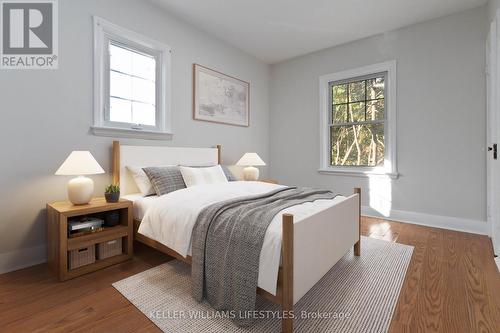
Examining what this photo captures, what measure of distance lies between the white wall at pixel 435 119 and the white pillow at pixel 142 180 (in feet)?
9.61

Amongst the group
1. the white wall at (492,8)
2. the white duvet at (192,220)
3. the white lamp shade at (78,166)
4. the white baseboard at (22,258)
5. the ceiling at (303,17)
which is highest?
the ceiling at (303,17)

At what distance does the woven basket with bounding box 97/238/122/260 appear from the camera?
208cm

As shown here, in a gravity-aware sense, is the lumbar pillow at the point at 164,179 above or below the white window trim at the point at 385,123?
below

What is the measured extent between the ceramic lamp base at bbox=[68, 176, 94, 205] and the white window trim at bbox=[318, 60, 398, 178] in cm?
338

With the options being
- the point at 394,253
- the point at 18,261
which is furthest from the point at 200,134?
the point at 394,253

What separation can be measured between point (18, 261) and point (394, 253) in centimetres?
341

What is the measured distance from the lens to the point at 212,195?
2.05 metres

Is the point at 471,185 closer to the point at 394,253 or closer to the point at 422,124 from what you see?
the point at 422,124

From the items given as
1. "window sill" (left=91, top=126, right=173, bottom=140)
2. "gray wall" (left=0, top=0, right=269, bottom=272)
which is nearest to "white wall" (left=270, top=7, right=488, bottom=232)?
"window sill" (left=91, top=126, right=173, bottom=140)

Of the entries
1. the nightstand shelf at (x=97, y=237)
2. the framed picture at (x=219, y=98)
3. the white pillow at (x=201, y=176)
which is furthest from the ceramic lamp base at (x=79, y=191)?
the framed picture at (x=219, y=98)

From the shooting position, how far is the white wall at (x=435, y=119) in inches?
116

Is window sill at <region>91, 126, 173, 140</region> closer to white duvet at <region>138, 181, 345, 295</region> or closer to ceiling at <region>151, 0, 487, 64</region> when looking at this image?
white duvet at <region>138, 181, 345, 295</region>

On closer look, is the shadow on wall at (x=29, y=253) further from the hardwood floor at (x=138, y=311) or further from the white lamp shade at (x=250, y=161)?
the white lamp shade at (x=250, y=161)

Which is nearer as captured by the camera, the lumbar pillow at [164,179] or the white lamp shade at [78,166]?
the white lamp shade at [78,166]
